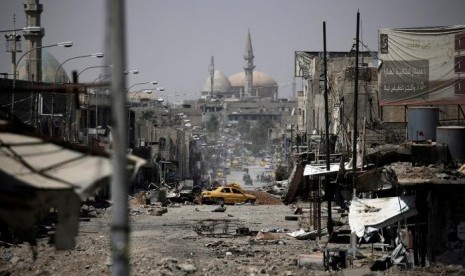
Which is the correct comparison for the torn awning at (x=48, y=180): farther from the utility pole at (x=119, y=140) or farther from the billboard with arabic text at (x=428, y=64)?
the billboard with arabic text at (x=428, y=64)

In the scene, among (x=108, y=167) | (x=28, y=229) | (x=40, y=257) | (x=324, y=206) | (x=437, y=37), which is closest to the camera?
(x=108, y=167)

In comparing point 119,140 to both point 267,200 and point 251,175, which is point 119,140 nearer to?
point 267,200

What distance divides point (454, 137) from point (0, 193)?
18432mm

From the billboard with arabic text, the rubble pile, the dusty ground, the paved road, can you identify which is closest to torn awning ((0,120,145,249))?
the dusty ground

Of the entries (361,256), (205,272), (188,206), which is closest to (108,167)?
(205,272)

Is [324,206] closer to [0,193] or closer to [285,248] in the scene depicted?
[285,248]

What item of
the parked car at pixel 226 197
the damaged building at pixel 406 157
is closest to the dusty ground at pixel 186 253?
the damaged building at pixel 406 157

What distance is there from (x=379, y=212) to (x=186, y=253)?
199 inches

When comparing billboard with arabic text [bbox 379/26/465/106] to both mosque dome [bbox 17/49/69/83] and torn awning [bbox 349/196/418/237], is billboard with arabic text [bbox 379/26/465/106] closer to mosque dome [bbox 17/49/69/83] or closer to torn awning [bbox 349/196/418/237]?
torn awning [bbox 349/196/418/237]

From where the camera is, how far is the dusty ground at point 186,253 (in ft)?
63.9

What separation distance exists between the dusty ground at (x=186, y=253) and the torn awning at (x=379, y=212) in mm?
850

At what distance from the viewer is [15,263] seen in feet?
65.0

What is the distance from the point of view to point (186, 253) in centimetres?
2334

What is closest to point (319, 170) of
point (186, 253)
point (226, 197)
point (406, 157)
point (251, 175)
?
point (406, 157)
